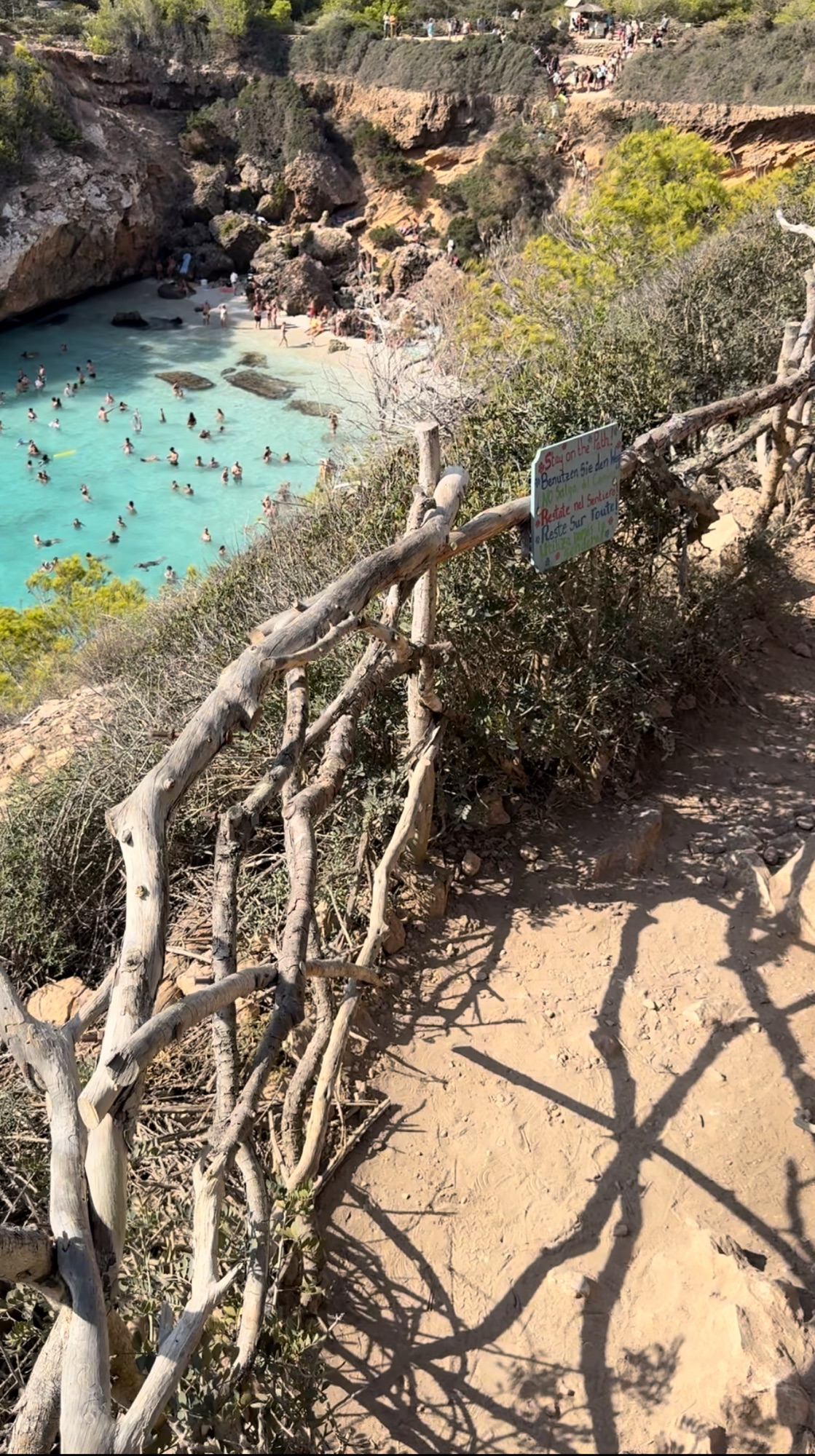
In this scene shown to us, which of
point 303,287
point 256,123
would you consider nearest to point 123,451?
point 303,287

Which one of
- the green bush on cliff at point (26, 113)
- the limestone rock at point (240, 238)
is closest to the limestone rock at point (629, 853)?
the green bush on cliff at point (26, 113)

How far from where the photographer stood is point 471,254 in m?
28.7

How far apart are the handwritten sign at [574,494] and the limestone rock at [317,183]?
33.8 m

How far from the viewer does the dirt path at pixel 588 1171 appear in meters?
2.27

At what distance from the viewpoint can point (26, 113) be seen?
1097 inches

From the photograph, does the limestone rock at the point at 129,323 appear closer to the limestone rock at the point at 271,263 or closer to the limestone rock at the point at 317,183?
the limestone rock at the point at 271,263

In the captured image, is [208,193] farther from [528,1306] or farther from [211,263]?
[528,1306]

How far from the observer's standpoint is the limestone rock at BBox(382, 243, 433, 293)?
2939 cm

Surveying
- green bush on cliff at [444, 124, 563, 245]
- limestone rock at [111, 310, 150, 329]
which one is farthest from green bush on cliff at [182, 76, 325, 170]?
limestone rock at [111, 310, 150, 329]

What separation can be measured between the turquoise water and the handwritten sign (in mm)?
11404

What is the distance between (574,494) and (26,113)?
31741 mm

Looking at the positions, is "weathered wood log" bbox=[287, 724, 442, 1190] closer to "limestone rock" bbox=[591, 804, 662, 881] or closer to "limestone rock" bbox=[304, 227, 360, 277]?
"limestone rock" bbox=[591, 804, 662, 881]

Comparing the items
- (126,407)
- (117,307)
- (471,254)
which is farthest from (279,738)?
(117,307)

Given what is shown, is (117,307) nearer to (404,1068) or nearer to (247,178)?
(247,178)
